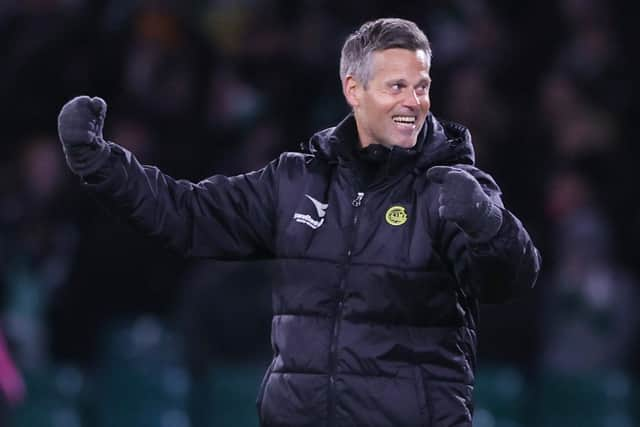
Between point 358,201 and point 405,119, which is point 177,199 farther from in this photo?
point 405,119

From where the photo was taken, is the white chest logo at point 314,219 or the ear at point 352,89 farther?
the ear at point 352,89

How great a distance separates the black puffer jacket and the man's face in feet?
0.22

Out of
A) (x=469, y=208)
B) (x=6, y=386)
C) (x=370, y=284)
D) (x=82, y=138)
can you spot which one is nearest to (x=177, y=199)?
(x=82, y=138)

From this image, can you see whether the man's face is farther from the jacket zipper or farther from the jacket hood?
the jacket zipper

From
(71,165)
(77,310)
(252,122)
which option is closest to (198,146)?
(252,122)

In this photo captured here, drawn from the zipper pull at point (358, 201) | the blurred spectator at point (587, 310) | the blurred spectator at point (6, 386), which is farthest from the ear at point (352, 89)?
the blurred spectator at point (587, 310)

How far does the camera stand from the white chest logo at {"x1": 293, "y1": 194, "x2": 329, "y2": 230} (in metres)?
4.46

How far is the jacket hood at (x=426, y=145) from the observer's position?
4.44 metres

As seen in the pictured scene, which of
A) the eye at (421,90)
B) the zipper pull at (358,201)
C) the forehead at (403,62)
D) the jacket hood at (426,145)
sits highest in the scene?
the forehead at (403,62)

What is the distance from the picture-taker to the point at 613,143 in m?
9.14

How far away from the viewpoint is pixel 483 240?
159 inches

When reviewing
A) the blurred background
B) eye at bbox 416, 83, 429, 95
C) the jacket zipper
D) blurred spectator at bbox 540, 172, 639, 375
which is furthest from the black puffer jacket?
blurred spectator at bbox 540, 172, 639, 375

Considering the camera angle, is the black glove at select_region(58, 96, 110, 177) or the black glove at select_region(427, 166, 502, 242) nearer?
the black glove at select_region(427, 166, 502, 242)

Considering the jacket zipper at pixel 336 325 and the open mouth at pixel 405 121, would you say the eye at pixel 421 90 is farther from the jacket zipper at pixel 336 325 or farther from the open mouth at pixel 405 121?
the jacket zipper at pixel 336 325
